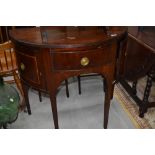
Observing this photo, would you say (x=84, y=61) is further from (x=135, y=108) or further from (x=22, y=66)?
(x=135, y=108)

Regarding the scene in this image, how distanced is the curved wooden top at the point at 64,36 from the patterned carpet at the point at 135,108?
876 millimetres

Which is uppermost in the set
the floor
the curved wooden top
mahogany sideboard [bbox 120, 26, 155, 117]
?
the curved wooden top

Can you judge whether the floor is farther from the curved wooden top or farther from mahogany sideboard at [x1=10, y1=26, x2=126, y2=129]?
the curved wooden top

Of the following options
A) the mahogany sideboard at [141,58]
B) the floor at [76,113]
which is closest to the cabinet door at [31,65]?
the floor at [76,113]

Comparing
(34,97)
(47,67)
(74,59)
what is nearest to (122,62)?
(74,59)

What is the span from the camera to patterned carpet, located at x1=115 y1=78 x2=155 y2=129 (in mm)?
1766

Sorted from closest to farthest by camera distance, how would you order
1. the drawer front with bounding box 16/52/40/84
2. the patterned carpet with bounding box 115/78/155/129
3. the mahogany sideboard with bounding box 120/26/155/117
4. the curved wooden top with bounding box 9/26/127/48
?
the curved wooden top with bounding box 9/26/127/48
the drawer front with bounding box 16/52/40/84
the mahogany sideboard with bounding box 120/26/155/117
the patterned carpet with bounding box 115/78/155/129

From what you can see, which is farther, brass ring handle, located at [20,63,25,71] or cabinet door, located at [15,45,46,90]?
brass ring handle, located at [20,63,25,71]

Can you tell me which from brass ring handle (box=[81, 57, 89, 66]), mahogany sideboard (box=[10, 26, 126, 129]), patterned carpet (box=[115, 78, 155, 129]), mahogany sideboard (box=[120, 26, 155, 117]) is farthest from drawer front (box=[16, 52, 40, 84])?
patterned carpet (box=[115, 78, 155, 129])

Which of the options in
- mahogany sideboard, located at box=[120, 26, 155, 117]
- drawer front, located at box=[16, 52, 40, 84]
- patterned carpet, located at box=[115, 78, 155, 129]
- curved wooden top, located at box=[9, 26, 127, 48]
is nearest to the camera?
curved wooden top, located at box=[9, 26, 127, 48]

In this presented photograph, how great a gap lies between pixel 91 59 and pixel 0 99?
23.9 inches

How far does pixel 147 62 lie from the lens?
1547 mm

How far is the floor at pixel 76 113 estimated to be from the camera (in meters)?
1.78

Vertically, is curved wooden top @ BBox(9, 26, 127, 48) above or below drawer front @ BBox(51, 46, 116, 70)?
above
